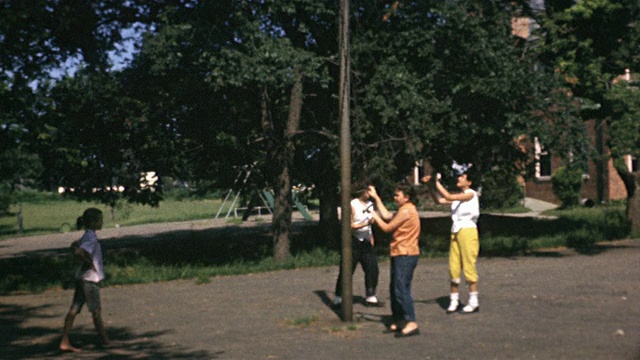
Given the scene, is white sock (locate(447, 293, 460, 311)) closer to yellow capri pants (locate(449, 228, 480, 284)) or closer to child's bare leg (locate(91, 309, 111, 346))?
yellow capri pants (locate(449, 228, 480, 284))

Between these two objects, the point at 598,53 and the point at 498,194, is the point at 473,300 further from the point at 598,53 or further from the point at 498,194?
the point at 498,194

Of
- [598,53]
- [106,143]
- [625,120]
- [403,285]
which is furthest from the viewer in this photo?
[106,143]

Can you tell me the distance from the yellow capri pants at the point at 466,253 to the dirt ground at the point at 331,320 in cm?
54

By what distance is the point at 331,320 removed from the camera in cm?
1032

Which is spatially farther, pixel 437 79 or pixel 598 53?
pixel 598 53

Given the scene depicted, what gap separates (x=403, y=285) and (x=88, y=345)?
3.62m

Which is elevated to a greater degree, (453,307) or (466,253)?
(466,253)

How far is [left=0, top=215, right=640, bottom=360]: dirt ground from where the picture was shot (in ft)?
27.3

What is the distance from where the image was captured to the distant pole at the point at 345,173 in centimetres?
1006

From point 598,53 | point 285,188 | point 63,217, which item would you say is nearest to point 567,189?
point 598,53

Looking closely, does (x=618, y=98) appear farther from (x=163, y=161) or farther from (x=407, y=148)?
(x=163, y=161)

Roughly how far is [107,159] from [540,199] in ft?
91.1

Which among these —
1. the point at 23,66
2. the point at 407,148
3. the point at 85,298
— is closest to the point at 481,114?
the point at 407,148

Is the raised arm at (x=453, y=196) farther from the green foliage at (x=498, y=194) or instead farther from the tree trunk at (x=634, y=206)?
the green foliage at (x=498, y=194)
